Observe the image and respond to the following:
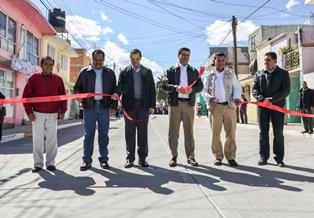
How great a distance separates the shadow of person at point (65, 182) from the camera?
5285 mm

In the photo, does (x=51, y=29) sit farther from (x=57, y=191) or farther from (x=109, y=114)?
(x=57, y=191)

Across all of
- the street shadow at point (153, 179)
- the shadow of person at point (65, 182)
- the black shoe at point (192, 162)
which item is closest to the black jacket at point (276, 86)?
the black shoe at point (192, 162)

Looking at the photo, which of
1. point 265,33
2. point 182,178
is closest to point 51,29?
point 182,178

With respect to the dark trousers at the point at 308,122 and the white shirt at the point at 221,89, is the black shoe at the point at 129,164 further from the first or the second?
the dark trousers at the point at 308,122

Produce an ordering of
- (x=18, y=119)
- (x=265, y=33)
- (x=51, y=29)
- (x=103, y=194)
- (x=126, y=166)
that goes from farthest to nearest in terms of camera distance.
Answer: (x=265, y=33) < (x=51, y=29) < (x=18, y=119) < (x=126, y=166) < (x=103, y=194)

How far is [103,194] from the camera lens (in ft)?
16.4


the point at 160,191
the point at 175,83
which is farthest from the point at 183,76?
the point at 160,191

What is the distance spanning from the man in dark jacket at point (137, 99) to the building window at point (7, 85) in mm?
14177

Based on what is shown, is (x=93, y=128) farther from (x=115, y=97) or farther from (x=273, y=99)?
(x=273, y=99)

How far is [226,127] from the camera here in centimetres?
728

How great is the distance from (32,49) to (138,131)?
63.2 feet

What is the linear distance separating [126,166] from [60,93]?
1682 mm

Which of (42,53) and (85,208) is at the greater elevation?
(42,53)

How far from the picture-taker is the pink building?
19375mm
